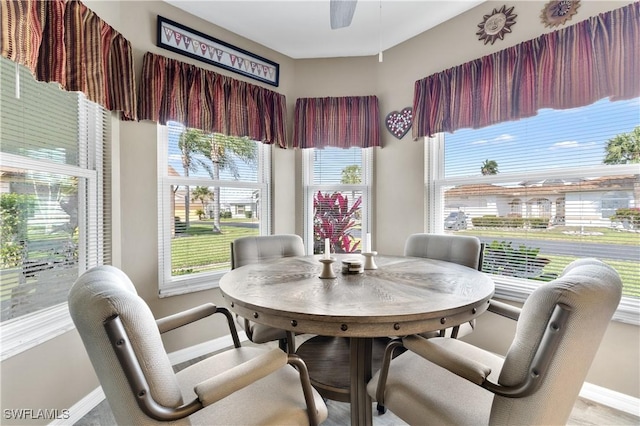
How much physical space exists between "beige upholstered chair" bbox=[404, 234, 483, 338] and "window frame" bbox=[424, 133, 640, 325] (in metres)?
0.44

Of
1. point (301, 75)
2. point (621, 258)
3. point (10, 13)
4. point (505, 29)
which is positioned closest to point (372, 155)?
point (301, 75)

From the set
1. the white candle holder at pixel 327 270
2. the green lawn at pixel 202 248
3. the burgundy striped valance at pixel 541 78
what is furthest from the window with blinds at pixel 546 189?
the green lawn at pixel 202 248

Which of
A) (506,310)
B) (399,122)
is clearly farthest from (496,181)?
(506,310)

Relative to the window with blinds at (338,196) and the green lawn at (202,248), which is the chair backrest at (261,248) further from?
the window with blinds at (338,196)

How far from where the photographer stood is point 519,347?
85cm

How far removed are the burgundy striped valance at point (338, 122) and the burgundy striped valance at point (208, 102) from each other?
0.73ft

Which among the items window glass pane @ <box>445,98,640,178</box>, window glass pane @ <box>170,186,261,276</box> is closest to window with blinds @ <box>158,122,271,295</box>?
window glass pane @ <box>170,186,261,276</box>

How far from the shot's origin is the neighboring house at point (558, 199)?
181cm

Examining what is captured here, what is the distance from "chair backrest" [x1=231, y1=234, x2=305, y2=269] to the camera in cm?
207

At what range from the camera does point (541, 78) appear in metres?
1.96

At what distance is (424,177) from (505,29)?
1.26 metres

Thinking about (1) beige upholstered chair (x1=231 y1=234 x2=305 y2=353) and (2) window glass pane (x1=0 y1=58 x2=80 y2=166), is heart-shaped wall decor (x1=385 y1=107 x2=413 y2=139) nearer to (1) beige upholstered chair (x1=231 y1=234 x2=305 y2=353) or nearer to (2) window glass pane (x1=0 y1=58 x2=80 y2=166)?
(1) beige upholstered chair (x1=231 y1=234 x2=305 y2=353)

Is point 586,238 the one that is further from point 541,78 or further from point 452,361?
point 452,361

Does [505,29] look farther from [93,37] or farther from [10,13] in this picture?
[10,13]
